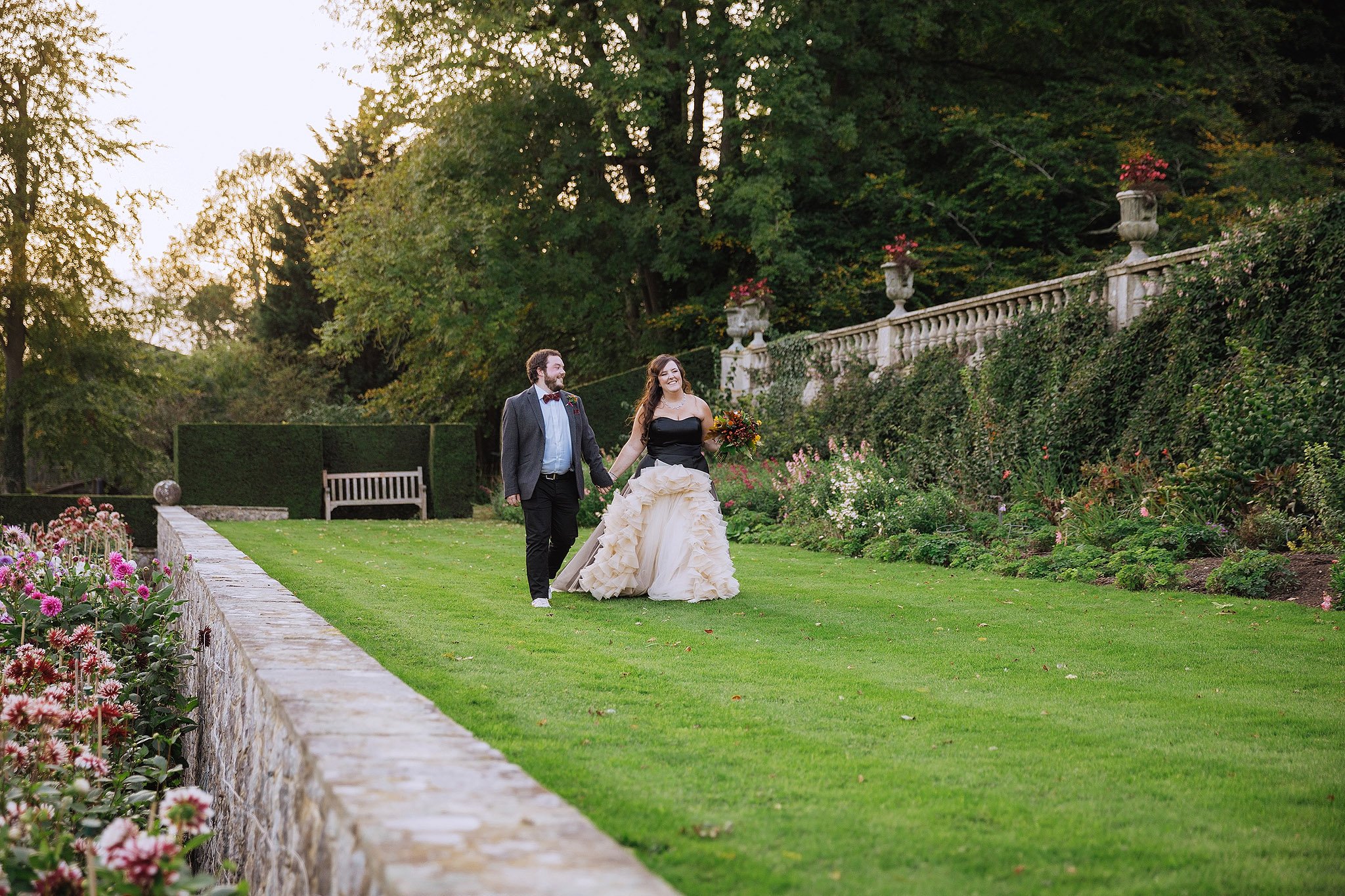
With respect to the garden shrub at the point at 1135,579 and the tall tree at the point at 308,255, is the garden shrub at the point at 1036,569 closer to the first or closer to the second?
the garden shrub at the point at 1135,579

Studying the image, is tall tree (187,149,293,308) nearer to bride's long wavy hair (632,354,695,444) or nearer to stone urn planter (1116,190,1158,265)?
stone urn planter (1116,190,1158,265)

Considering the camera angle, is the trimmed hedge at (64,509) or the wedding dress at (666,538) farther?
the trimmed hedge at (64,509)

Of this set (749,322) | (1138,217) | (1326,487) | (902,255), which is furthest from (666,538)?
(749,322)

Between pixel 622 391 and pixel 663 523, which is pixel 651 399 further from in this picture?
pixel 622 391

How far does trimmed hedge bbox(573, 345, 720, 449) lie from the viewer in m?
21.6

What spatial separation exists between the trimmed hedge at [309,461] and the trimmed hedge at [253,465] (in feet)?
0.04

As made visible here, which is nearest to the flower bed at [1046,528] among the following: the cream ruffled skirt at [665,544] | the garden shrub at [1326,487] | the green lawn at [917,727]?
the garden shrub at [1326,487]

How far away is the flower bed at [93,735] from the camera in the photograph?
8.75ft

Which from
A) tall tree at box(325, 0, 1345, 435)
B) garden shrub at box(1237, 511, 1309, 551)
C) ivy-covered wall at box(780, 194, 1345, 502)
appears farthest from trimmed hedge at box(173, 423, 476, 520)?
garden shrub at box(1237, 511, 1309, 551)

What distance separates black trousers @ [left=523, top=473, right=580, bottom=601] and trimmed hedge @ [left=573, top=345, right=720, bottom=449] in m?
13.1

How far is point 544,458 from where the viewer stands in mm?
7910

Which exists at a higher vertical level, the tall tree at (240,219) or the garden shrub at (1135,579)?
the tall tree at (240,219)

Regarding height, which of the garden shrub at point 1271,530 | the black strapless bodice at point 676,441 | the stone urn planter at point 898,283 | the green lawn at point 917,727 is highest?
the stone urn planter at point 898,283

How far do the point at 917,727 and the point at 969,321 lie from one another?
34.7 ft
